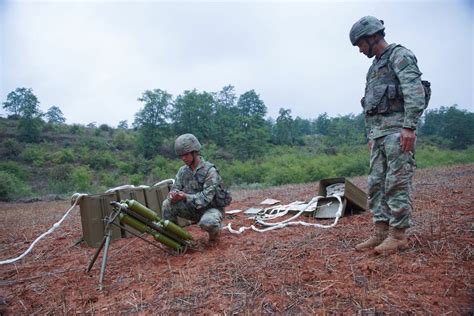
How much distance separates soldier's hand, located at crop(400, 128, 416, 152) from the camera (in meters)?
2.82

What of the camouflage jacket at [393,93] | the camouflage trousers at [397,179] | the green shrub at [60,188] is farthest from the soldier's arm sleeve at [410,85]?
the green shrub at [60,188]

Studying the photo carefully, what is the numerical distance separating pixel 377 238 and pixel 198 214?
1.99m

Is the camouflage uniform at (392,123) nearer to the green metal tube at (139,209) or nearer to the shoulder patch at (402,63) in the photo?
the shoulder patch at (402,63)

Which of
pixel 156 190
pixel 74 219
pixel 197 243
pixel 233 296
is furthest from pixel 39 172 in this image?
pixel 233 296

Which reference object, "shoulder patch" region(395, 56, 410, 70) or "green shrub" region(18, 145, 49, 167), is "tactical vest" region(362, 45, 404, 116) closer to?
"shoulder patch" region(395, 56, 410, 70)

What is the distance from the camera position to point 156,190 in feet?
18.4

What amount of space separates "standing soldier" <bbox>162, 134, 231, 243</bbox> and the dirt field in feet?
1.10

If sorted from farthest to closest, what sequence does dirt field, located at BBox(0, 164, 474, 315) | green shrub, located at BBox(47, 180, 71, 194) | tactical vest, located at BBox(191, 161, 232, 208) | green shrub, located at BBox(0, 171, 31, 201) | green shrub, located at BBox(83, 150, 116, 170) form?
green shrub, located at BBox(83, 150, 116, 170) → green shrub, located at BBox(47, 180, 71, 194) → green shrub, located at BBox(0, 171, 31, 201) → tactical vest, located at BBox(191, 161, 232, 208) → dirt field, located at BBox(0, 164, 474, 315)

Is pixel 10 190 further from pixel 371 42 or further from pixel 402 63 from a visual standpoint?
pixel 402 63

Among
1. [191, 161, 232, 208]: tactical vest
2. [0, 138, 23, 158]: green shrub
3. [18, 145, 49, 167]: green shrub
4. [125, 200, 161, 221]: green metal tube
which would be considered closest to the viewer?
[125, 200, 161, 221]: green metal tube

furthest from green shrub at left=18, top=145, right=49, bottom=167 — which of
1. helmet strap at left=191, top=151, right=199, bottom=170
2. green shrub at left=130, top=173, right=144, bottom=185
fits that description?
helmet strap at left=191, top=151, right=199, bottom=170

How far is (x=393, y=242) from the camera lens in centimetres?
292

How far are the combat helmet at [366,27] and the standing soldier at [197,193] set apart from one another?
202 centimetres

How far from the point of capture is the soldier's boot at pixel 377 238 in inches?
124
